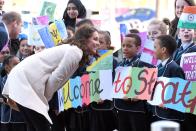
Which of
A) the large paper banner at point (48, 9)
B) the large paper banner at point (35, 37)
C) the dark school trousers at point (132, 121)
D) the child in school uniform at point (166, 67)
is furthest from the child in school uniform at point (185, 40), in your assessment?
the large paper banner at point (48, 9)

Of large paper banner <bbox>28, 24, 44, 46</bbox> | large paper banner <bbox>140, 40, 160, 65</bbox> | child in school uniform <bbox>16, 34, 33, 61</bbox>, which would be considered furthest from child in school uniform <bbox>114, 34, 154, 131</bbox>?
child in school uniform <bbox>16, 34, 33, 61</bbox>

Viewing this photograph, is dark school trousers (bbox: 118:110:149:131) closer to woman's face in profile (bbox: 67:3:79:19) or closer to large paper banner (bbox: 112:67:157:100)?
large paper banner (bbox: 112:67:157:100)

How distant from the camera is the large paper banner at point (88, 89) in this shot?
7566 mm

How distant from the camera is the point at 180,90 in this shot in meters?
6.65

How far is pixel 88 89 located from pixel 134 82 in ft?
2.48

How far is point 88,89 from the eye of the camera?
7.72 m

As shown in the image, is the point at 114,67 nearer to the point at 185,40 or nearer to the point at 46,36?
the point at 185,40

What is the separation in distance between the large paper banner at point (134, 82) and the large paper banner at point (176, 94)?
0.34ft

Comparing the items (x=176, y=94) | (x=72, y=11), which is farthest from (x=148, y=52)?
(x=72, y=11)

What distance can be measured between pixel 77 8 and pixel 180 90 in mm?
3243

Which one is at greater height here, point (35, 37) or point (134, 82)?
point (35, 37)

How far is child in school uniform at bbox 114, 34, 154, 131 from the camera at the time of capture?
7.32 metres

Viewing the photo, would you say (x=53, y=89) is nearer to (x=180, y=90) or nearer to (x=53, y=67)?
(x=53, y=67)

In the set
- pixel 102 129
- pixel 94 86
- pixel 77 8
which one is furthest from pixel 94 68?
pixel 77 8
